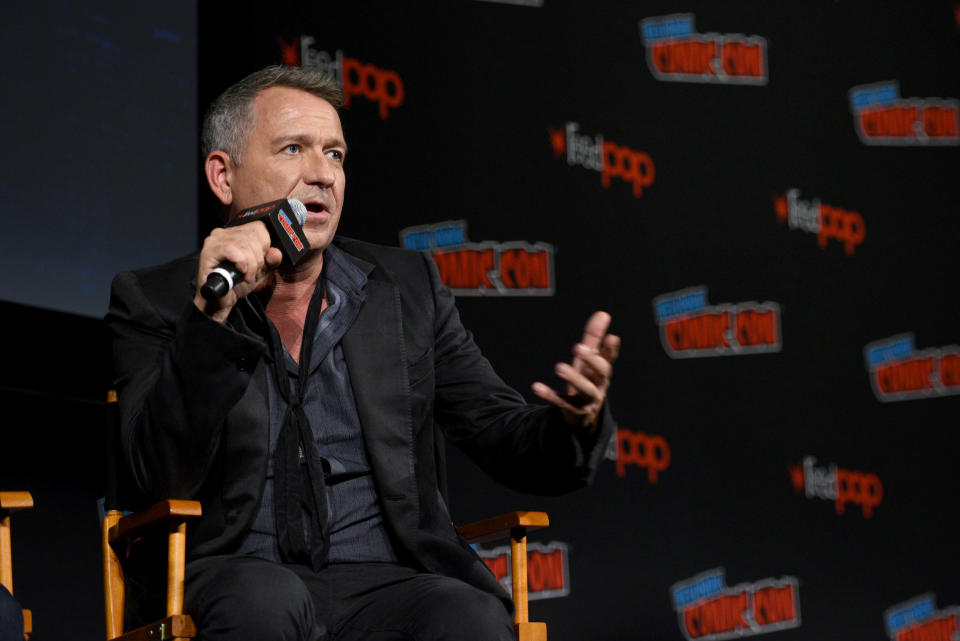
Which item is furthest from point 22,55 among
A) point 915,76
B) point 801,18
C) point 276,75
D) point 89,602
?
point 915,76

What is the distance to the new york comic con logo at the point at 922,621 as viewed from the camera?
13.1 ft

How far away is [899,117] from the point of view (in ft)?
14.1

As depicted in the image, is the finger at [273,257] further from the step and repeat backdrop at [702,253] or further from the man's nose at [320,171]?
the step and repeat backdrop at [702,253]

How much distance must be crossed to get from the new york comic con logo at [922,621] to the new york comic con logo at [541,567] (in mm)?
1206

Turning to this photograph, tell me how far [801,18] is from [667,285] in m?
1.16

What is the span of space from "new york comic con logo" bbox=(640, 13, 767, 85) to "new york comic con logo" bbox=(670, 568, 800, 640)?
1.67 metres

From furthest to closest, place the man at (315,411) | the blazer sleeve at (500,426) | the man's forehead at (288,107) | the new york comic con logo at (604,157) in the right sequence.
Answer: the new york comic con logo at (604,157) → the man's forehead at (288,107) → the blazer sleeve at (500,426) → the man at (315,411)

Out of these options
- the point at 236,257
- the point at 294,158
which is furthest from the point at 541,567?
the point at 236,257

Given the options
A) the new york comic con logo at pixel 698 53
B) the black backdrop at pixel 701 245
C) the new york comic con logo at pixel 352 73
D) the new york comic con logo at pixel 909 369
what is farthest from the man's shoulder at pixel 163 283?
the new york comic con logo at pixel 909 369

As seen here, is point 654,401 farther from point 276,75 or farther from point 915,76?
point 276,75

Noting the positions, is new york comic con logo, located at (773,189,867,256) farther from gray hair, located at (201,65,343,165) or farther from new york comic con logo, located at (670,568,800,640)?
gray hair, located at (201,65,343,165)

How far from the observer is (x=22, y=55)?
3029mm

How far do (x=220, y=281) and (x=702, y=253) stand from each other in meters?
2.70

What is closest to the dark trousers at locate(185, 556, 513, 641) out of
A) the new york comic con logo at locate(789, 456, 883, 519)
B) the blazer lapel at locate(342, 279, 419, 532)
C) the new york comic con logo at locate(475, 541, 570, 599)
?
the blazer lapel at locate(342, 279, 419, 532)
